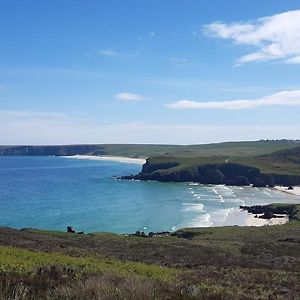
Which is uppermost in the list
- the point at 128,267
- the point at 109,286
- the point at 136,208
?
the point at 109,286

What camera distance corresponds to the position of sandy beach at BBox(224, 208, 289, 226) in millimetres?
84037

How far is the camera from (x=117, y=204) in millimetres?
110188

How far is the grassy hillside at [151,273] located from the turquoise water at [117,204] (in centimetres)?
3756

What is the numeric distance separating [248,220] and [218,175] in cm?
8732

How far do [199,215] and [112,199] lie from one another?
3025cm

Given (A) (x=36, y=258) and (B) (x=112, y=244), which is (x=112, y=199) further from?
(A) (x=36, y=258)

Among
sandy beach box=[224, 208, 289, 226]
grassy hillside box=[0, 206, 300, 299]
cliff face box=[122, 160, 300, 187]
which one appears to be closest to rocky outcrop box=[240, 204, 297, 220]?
sandy beach box=[224, 208, 289, 226]

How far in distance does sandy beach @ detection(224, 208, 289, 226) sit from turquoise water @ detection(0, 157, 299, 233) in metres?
1.24

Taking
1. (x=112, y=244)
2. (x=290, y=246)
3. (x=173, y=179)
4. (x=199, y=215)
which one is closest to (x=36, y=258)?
(x=112, y=244)

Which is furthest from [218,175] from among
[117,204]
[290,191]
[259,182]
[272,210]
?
[272,210]

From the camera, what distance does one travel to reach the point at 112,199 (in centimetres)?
11806

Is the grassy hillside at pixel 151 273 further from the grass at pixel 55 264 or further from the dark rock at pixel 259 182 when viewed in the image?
the dark rock at pixel 259 182

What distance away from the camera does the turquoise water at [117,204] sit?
85300 mm

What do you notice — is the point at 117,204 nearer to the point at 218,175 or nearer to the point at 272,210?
the point at 272,210
